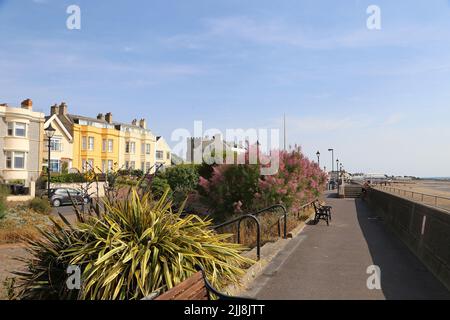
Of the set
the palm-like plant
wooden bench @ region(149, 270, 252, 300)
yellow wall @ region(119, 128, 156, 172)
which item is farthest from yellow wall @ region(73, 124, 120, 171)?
wooden bench @ region(149, 270, 252, 300)

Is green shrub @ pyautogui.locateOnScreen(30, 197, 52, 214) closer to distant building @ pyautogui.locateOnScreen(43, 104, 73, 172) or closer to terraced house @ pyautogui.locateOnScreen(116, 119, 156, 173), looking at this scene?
distant building @ pyautogui.locateOnScreen(43, 104, 73, 172)

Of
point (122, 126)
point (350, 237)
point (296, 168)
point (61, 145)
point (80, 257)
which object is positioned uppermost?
point (122, 126)

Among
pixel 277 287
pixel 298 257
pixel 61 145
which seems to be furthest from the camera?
pixel 61 145

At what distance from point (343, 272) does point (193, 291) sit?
173 inches

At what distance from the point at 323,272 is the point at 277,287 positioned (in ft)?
4.90

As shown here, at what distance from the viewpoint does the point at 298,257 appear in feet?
30.0

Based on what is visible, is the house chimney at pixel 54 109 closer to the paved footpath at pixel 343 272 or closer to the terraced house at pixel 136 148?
the terraced house at pixel 136 148

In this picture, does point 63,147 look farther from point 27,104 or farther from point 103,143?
point 103,143

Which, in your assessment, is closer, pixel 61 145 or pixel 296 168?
pixel 296 168

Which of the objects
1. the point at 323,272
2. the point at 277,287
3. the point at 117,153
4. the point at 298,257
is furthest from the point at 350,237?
the point at 117,153

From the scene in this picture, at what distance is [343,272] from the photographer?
7.66 meters
